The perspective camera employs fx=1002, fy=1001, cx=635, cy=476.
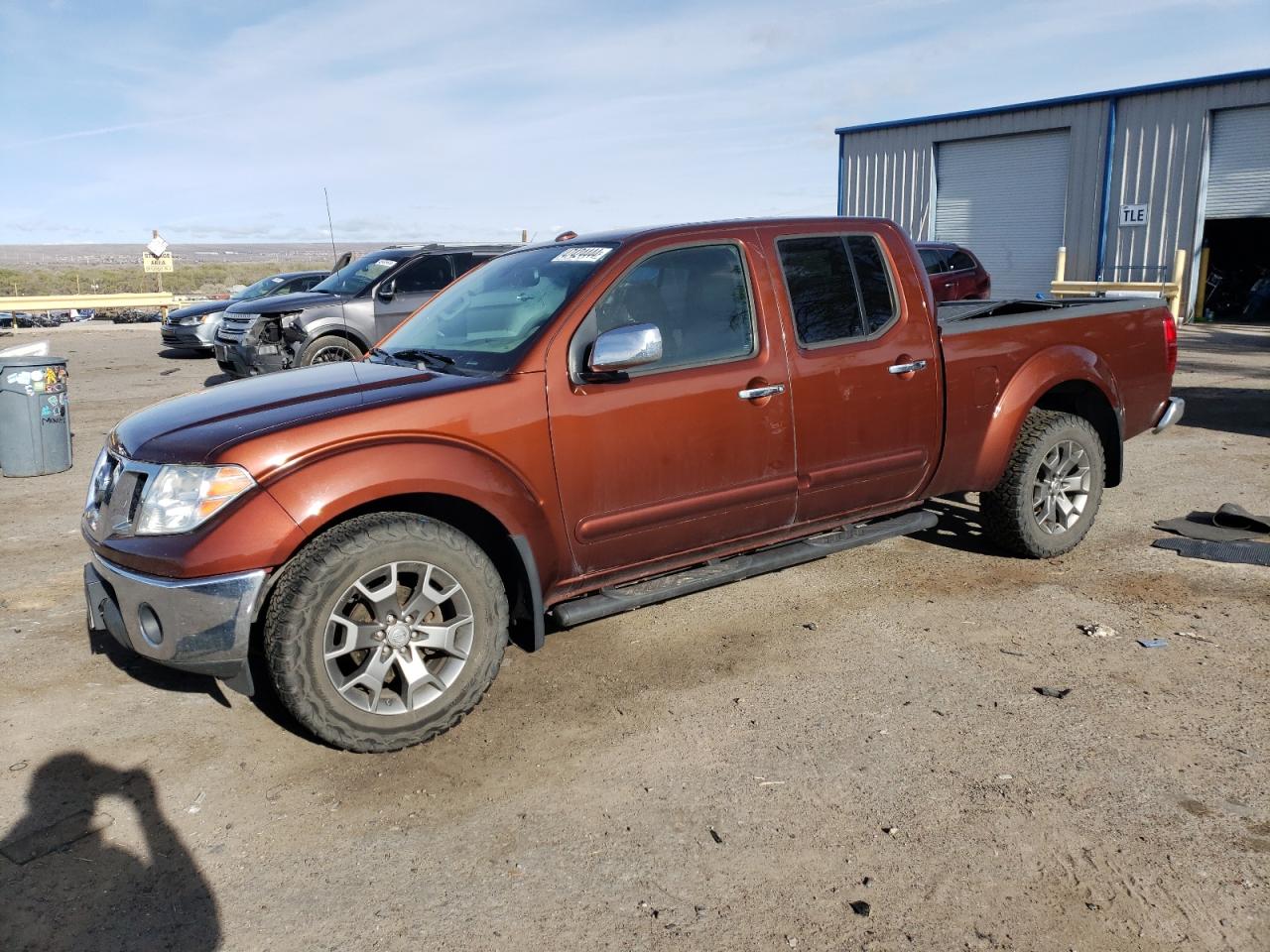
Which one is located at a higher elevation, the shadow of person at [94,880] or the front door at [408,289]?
the front door at [408,289]

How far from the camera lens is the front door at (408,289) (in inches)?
461

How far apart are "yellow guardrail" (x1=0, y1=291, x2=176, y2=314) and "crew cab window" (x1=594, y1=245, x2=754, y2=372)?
2759cm

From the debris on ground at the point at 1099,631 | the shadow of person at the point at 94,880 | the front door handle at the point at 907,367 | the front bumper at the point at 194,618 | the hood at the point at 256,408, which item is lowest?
the debris on ground at the point at 1099,631

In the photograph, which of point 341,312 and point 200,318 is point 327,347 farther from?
point 200,318

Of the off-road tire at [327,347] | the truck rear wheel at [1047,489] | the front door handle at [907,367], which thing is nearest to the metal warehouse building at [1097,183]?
the off-road tire at [327,347]

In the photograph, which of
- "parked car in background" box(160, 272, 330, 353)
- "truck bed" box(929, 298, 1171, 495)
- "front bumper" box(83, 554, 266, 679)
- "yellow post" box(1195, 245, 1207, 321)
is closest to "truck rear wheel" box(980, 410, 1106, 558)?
"truck bed" box(929, 298, 1171, 495)

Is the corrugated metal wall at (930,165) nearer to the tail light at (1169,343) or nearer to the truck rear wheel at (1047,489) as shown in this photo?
the tail light at (1169,343)

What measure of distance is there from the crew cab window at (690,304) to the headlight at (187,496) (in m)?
1.54

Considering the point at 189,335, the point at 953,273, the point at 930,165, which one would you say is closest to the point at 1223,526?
the point at 953,273

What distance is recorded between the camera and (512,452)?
3807 mm

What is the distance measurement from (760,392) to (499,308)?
1224mm

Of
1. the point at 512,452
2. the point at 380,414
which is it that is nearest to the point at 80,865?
the point at 380,414

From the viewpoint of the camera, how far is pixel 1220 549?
5.68 metres

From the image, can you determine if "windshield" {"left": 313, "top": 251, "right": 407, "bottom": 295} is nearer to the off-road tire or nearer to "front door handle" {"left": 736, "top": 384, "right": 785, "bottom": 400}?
the off-road tire
